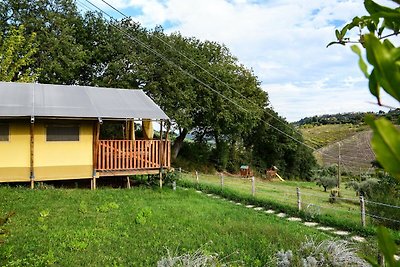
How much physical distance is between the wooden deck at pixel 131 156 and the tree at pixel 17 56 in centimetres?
787

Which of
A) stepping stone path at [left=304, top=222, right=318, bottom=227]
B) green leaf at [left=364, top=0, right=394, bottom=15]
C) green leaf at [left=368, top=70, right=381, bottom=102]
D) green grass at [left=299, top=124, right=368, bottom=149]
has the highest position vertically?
green grass at [left=299, top=124, right=368, bottom=149]

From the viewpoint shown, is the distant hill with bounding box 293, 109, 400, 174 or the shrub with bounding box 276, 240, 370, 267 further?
the distant hill with bounding box 293, 109, 400, 174

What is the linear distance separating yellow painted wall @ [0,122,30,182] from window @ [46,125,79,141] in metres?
0.64

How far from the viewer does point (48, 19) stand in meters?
20.2

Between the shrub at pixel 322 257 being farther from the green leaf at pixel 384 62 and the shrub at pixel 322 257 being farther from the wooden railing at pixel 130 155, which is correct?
the wooden railing at pixel 130 155

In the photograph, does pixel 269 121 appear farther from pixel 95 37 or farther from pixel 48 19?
pixel 48 19

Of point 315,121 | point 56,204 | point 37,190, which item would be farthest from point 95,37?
point 315,121

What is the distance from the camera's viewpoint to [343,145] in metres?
33.2

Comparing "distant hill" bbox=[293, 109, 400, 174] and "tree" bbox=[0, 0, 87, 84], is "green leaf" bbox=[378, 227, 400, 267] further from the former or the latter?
"distant hill" bbox=[293, 109, 400, 174]

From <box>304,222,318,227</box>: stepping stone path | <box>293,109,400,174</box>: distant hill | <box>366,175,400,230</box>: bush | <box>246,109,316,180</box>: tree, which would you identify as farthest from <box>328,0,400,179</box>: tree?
<box>246,109,316,180</box>: tree

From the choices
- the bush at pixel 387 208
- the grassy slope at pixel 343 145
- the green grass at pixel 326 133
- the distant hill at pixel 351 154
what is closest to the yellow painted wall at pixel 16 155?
the bush at pixel 387 208

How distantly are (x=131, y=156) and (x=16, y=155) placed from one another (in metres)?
3.43

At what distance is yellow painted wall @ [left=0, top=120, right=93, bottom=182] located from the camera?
36.6 feet

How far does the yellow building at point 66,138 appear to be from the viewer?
11219mm
